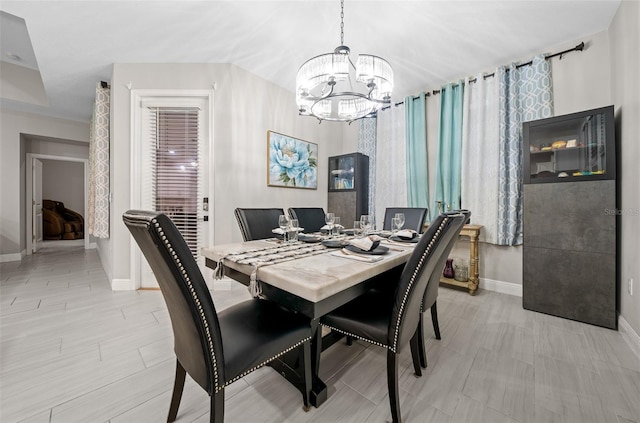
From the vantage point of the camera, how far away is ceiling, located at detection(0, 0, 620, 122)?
2096 mm

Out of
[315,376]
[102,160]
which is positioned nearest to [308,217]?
[315,376]

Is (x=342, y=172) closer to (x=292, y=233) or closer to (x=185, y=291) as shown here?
(x=292, y=233)

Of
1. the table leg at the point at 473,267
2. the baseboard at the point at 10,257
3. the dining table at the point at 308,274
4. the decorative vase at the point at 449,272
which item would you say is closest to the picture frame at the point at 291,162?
the dining table at the point at 308,274

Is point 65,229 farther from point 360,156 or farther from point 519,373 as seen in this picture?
point 519,373

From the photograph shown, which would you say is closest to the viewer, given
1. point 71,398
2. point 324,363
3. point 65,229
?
point 71,398

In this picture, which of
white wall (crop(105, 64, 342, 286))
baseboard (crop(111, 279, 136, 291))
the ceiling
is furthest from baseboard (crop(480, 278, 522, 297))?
baseboard (crop(111, 279, 136, 291))

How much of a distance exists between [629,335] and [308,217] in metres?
2.69

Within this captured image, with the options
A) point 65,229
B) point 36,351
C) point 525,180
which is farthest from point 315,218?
point 65,229

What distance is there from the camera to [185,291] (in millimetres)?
819

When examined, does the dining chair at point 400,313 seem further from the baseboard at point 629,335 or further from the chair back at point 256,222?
the baseboard at point 629,335

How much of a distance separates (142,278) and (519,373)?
11.8ft

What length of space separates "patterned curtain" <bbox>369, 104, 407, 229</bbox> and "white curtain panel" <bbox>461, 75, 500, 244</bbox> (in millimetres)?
800

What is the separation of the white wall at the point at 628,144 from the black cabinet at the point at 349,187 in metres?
2.60

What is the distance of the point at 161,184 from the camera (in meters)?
3.06
